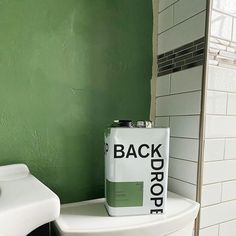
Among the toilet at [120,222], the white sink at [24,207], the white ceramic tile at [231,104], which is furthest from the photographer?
the white ceramic tile at [231,104]

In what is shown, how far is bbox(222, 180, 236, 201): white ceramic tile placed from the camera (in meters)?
0.79

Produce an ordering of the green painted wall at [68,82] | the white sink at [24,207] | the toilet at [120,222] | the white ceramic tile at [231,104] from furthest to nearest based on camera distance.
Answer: the white ceramic tile at [231,104] < the green painted wall at [68,82] < the toilet at [120,222] < the white sink at [24,207]

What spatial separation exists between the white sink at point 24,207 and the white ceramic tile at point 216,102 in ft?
1.73

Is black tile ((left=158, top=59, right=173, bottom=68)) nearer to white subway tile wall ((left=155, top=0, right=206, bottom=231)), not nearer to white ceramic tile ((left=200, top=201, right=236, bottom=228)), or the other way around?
white subway tile wall ((left=155, top=0, right=206, bottom=231))

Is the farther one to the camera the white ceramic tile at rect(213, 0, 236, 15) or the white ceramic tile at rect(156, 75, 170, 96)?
the white ceramic tile at rect(156, 75, 170, 96)

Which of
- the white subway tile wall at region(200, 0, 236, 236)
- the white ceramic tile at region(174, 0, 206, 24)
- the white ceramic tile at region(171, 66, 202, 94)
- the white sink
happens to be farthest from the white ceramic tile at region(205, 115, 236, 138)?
the white sink

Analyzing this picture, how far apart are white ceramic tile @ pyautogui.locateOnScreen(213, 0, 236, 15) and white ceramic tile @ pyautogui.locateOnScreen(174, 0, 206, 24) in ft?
0.14

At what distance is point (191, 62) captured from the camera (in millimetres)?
768

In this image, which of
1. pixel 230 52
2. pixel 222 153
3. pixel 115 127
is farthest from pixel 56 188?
pixel 230 52

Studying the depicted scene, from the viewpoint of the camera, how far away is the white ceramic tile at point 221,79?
0.73 m

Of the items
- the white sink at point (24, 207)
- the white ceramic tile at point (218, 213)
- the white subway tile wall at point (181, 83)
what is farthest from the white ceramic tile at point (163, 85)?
the white sink at point (24, 207)

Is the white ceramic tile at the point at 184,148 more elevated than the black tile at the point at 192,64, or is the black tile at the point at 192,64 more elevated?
the black tile at the point at 192,64

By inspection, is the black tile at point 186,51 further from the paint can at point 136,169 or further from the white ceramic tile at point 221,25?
the paint can at point 136,169

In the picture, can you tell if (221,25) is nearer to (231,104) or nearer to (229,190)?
(231,104)
